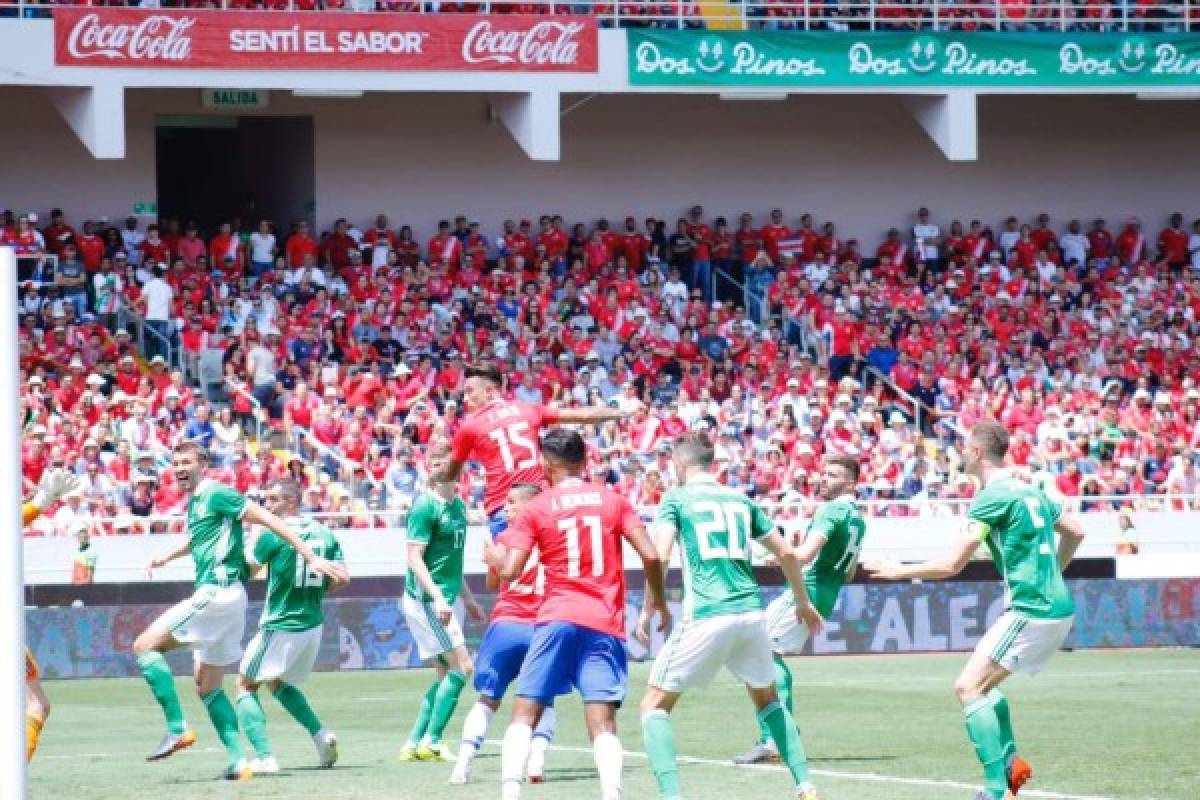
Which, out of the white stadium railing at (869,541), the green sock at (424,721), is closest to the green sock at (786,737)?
the green sock at (424,721)

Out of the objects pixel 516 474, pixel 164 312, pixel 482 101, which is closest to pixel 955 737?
pixel 516 474

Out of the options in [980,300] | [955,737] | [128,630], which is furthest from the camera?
[980,300]

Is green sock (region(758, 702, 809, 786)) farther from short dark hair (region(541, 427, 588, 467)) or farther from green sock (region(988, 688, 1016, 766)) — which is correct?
short dark hair (region(541, 427, 588, 467))

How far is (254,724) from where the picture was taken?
45.3ft

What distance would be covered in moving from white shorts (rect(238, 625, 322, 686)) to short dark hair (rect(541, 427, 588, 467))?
4.00 metres

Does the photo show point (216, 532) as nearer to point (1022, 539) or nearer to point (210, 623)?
point (210, 623)

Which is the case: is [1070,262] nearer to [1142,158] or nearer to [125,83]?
[1142,158]

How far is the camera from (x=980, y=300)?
1462 inches

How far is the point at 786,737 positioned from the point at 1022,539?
5.14 ft

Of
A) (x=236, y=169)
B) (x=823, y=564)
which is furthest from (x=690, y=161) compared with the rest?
(x=823, y=564)

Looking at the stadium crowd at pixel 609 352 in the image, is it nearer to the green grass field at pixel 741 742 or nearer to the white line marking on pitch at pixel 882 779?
the green grass field at pixel 741 742

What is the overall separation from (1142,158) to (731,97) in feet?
31.5

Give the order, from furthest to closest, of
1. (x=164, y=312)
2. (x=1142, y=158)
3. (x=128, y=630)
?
(x=1142, y=158) < (x=164, y=312) < (x=128, y=630)

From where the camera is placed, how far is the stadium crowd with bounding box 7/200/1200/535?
28344mm
